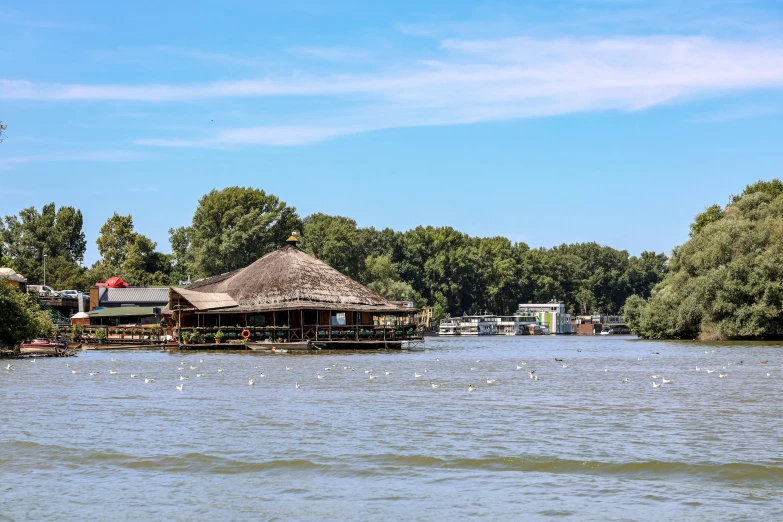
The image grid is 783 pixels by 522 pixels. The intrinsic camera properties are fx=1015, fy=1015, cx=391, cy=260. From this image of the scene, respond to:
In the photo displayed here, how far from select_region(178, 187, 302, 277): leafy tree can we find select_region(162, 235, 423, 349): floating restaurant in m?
41.0

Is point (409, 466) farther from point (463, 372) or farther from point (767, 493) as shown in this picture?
point (463, 372)

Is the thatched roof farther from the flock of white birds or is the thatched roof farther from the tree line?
the tree line

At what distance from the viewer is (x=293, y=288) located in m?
71.8

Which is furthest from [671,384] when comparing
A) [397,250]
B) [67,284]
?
[397,250]

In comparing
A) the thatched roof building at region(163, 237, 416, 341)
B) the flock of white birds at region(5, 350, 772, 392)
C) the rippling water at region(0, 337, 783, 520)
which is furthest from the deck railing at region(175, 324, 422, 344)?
the rippling water at region(0, 337, 783, 520)

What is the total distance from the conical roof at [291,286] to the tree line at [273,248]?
40734 millimetres

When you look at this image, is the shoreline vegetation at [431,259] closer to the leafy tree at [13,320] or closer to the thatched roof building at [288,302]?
the leafy tree at [13,320]

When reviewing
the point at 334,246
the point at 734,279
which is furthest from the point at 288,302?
the point at 334,246

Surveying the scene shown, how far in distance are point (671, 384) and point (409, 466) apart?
19087 mm

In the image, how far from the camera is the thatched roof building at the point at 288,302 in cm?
6981

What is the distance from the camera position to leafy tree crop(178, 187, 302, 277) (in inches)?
4732

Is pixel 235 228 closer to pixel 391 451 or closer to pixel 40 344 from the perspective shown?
pixel 40 344

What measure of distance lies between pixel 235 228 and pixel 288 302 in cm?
5265

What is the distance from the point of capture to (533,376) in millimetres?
38688
